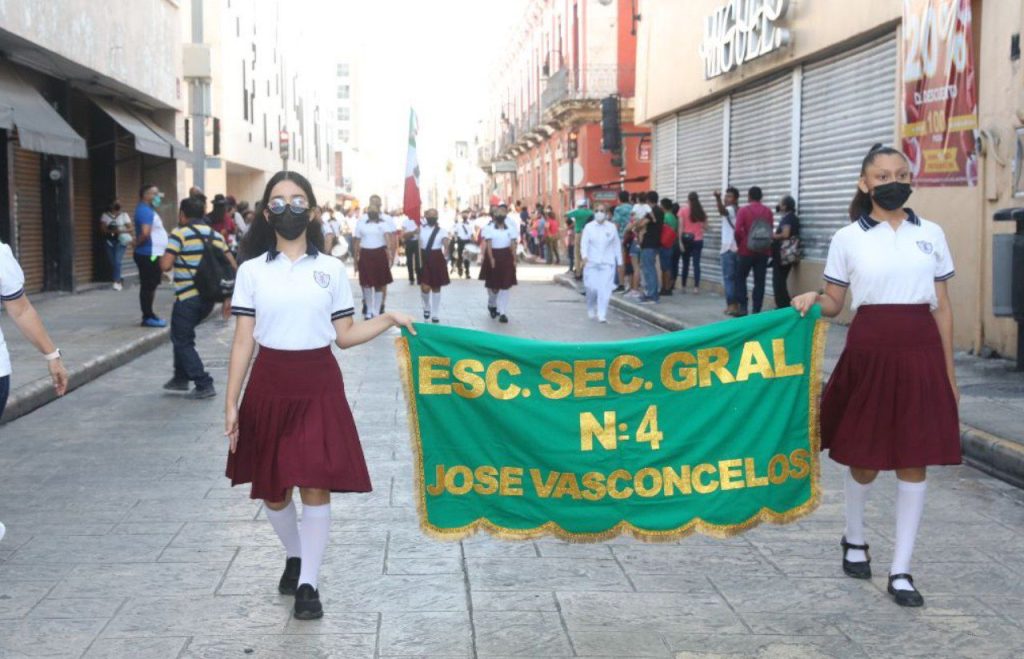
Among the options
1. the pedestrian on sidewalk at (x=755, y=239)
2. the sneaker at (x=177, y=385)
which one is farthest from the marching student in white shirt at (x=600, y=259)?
the sneaker at (x=177, y=385)

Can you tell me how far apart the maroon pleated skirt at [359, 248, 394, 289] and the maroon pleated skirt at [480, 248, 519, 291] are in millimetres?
1406

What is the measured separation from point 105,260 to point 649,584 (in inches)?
880

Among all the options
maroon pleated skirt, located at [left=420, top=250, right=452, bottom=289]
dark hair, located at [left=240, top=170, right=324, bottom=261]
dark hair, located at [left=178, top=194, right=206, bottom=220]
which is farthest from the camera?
maroon pleated skirt, located at [left=420, top=250, right=452, bottom=289]

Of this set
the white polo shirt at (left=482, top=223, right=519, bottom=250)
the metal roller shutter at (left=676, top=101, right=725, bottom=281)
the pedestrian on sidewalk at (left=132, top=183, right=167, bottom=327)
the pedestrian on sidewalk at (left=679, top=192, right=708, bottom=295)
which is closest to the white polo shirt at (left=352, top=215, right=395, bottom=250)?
the white polo shirt at (left=482, top=223, right=519, bottom=250)

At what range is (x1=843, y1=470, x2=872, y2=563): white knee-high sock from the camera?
570cm

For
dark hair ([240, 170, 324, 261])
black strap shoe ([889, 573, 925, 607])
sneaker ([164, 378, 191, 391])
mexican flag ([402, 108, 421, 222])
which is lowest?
black strap shoe ([889, 573, 925, 607])

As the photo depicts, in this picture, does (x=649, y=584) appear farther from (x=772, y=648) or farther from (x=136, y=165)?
(x=136, y=165)

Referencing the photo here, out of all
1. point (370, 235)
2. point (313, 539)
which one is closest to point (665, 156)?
point (370, 235)

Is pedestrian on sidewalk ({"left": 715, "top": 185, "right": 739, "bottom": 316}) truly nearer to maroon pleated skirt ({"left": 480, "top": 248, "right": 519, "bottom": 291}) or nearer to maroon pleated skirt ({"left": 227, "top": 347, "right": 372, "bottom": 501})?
maroon pleated skirt ({"left": 480, "top": 248, "right": 519, "bottom": 291})

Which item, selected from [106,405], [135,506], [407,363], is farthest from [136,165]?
[407,363]

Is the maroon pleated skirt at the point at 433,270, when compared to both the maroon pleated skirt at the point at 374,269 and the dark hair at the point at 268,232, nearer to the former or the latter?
the maroon pleated skirt at the point at 374,269

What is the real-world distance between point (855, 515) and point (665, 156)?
2447 cm

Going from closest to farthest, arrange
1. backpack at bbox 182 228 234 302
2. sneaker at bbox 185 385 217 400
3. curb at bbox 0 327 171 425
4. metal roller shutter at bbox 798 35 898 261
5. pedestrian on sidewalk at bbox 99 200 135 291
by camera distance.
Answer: curb at bbox 0 327 171 425 < backpack at bbox 182 228 234 302 < sneaker at bbox 185 385 217 400 < metal roller shutter at bbox 798 35 898 261 < pedestrian on sidewalk at bbox 99 200 135 291

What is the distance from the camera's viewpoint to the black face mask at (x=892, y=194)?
5.51 meters
